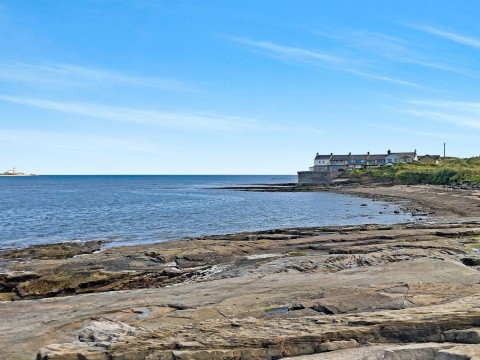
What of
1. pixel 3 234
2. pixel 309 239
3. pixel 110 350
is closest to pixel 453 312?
pixel 110 350

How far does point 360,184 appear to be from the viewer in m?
149

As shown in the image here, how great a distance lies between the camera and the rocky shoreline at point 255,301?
11.7m

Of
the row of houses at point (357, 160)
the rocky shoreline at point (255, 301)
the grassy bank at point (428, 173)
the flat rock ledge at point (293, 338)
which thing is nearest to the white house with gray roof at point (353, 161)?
the row of houses at point (357, 160)

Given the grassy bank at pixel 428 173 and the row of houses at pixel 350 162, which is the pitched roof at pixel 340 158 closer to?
the row of houses at pixel 350 162

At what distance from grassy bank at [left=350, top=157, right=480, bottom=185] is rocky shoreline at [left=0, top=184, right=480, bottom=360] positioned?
8185 cm

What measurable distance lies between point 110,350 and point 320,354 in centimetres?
533

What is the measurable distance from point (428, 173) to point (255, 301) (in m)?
119

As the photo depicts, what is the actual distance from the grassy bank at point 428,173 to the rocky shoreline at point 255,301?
269 feet

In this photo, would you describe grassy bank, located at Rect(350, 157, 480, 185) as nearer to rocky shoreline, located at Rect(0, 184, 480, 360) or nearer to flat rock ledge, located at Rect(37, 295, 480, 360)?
rocky shoreline, located at Rect(0, 184, 480, 360)

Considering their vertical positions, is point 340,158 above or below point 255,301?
above

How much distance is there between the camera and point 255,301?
1731 centimetres

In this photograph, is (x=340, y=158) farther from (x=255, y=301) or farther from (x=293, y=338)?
(x=293, y=338)

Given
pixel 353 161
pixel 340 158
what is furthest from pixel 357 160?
pixel 340 158

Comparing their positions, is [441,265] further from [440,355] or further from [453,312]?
[440,355]
